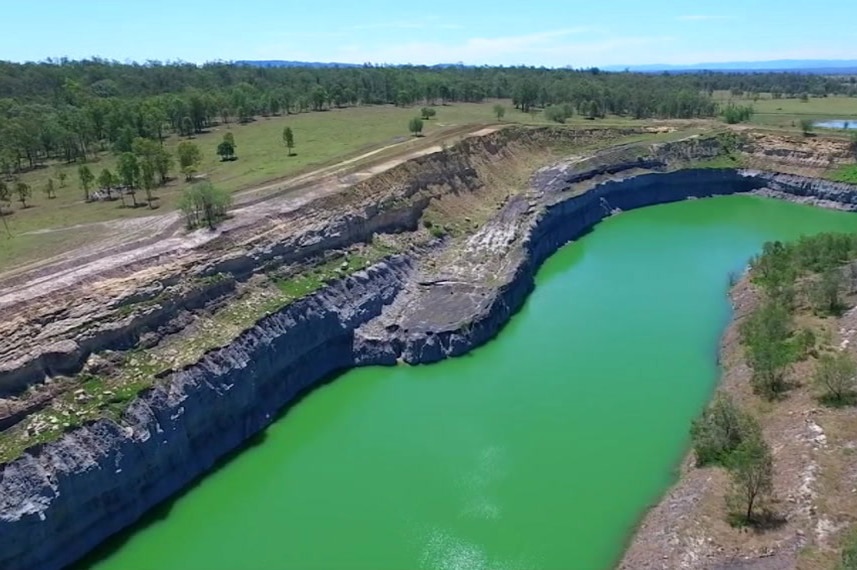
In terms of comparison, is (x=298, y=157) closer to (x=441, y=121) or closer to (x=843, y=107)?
(x=441, y=121)

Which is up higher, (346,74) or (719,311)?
(346,74)

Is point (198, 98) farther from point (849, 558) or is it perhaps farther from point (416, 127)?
point (849, 558)

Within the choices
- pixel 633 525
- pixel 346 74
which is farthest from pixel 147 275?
pixel 346 74

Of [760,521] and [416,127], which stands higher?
[416,127]

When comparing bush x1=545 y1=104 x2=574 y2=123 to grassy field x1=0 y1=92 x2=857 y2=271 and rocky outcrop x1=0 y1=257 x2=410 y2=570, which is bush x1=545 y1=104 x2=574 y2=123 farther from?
rocky outcrop x1=0 y1=257 x2=410 y2=570

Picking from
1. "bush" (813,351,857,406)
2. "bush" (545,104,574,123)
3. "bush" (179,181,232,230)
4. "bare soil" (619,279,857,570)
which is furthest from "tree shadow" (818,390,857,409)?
"bush" (545,104,574,123)

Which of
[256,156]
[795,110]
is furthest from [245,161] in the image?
[795,110]
